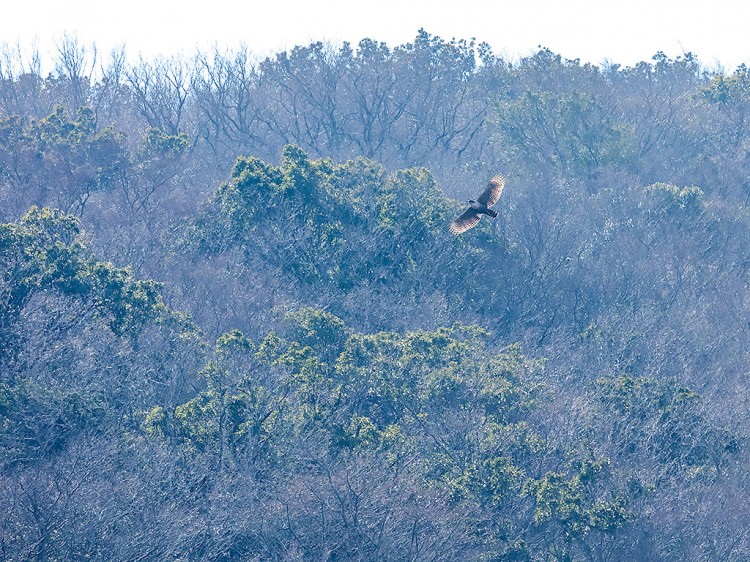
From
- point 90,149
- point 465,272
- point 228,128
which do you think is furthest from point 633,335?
point 228,128

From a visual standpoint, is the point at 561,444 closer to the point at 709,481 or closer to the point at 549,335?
the point at 709,481

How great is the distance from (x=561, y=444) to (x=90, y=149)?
18477 millimetres

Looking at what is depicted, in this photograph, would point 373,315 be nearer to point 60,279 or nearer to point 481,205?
point 60,279

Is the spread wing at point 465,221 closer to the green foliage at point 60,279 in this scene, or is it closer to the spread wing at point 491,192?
the spread wing at point 491,192

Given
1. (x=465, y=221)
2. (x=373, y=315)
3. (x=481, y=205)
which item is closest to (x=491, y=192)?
(x=481, y=205)

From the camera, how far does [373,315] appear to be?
86.7 feet

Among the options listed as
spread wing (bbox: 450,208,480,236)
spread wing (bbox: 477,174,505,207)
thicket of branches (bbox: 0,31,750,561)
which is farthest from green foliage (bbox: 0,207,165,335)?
spread wing (bbox: 477,174,505,207)

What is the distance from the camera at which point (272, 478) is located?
18.0m

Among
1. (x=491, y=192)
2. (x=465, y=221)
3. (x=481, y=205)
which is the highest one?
(x=491, y=192)

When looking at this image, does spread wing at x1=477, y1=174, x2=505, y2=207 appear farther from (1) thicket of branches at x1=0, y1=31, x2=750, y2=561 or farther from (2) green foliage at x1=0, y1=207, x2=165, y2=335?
(2) green foliage at x1=0, y1=207, x2=165, y2=335

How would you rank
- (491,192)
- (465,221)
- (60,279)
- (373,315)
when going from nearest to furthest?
(491,192) < (465,221) < (60,279) < (373,315)

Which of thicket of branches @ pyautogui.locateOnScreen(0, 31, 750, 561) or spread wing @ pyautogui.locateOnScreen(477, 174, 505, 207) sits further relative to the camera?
thicket of branches @ pyautogui.locateOnScreen(0, 31, 750, 561)

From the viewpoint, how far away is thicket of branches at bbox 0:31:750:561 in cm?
1758

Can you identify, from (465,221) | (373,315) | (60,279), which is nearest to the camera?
(465,221)
